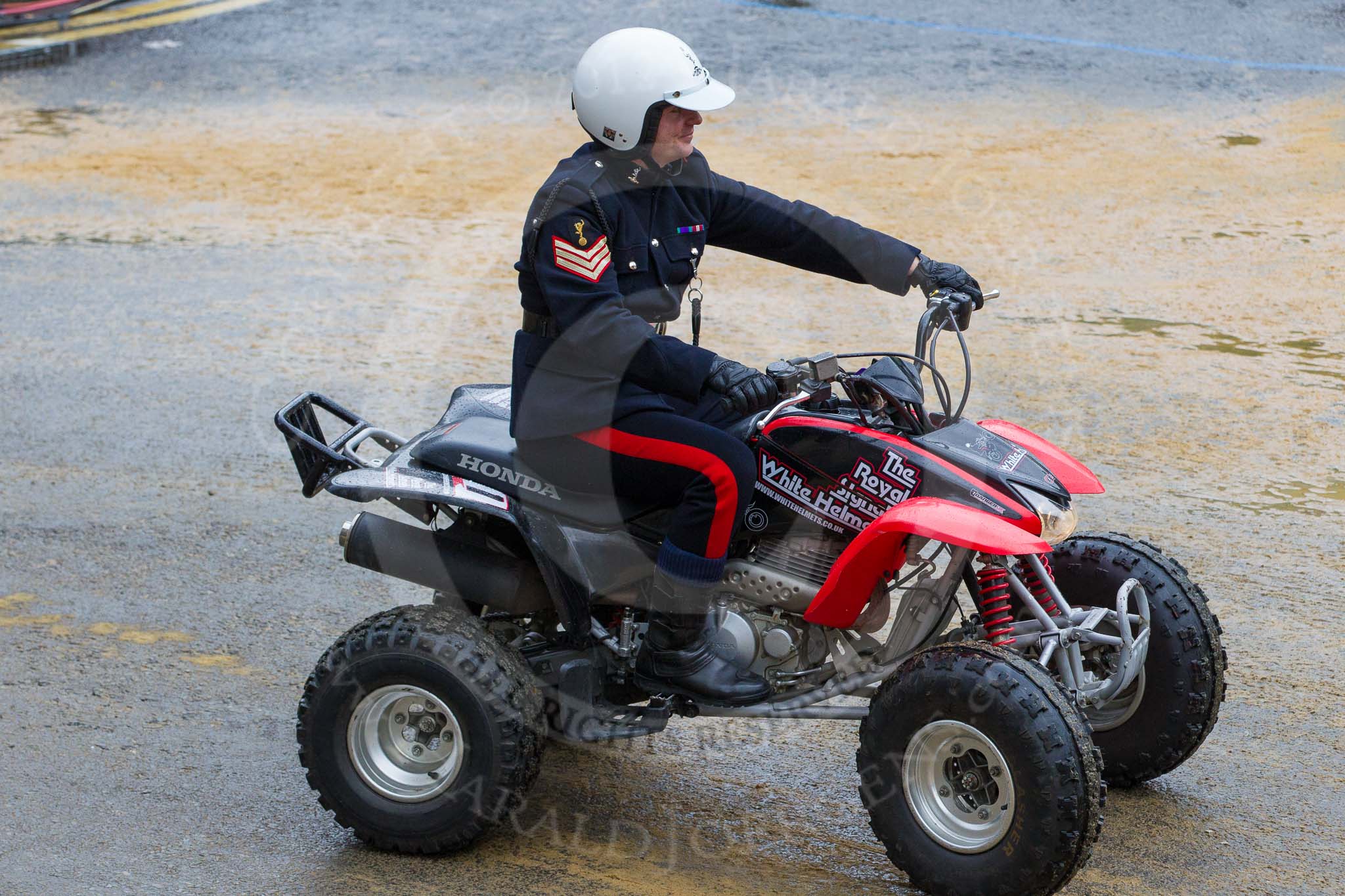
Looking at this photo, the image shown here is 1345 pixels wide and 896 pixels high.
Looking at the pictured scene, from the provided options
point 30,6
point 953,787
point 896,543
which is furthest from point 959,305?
point 30,6

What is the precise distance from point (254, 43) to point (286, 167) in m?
5.38

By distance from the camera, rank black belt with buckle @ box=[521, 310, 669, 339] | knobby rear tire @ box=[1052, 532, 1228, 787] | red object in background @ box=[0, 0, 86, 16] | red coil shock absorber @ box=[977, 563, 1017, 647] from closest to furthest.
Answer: red coil shock absorber @ box=[977, 563, 1017, 647] → black belt with buckle @ box=[521, 310, 669, 339] → knobby rear tire @ box=[1052, 532, 1228, 787] → red object in background @ box=[0, 0, 86, 16]

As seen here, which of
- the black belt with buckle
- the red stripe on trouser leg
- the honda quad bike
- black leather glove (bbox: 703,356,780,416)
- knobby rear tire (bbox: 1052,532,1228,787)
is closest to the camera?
black leather glove (bbox: 703,356,780,416)

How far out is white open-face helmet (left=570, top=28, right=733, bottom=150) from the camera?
411cm

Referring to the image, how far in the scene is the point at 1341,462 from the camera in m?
7.29

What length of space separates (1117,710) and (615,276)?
201cm

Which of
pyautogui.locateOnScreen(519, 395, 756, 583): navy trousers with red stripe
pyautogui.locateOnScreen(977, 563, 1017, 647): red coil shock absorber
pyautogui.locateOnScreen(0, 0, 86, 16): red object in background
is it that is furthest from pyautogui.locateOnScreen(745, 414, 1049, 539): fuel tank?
pyautogui.locateOnScreen(0, 0, 86, 16): red object in background

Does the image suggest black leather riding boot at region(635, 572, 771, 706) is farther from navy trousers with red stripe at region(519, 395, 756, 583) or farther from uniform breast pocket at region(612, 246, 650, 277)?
uniform breast pocket at region(612, 246, 650, 277)

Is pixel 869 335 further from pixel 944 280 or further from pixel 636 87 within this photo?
pixel 636 87

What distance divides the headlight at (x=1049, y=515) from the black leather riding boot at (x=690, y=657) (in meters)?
0.89

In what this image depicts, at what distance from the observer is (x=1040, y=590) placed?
433 centimetres

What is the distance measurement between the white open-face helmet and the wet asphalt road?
2074mm

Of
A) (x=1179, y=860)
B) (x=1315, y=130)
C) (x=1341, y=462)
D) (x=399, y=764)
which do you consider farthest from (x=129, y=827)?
(x=1315, y=130)

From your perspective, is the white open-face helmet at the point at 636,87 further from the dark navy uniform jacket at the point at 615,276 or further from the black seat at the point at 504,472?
the black seat at the point at 504,472
